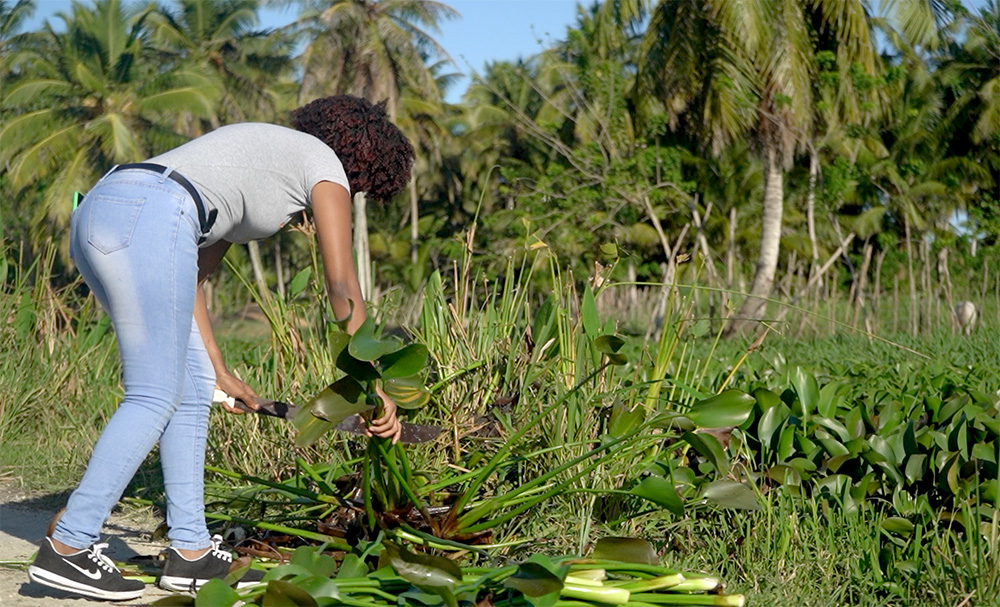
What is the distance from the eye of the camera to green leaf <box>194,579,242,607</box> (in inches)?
89.2

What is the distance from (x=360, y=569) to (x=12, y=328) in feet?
13.1

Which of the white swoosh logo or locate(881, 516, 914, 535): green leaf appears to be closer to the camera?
the white swoosh logo

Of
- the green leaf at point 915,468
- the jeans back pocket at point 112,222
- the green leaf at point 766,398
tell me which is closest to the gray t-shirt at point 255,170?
the jeans back pocket at point 112,222

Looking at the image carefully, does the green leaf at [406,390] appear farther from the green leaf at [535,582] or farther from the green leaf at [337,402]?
the green leaf at [535,582]

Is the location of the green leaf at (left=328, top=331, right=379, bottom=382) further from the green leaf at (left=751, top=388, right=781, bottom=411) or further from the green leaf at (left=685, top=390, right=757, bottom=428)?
the green leaf at (left=751, top=388, right=781, bottom=411)

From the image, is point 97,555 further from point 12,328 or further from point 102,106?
point 102,106

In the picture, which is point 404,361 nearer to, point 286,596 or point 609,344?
point 286,596

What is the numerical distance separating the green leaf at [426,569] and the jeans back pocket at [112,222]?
43.1 inches

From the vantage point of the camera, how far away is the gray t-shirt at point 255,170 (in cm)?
292

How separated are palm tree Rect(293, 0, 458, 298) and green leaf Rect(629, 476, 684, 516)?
31.5 meters

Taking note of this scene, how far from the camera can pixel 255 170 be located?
2.95 meters

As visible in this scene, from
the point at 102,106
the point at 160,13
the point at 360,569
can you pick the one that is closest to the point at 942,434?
the point at 360,569

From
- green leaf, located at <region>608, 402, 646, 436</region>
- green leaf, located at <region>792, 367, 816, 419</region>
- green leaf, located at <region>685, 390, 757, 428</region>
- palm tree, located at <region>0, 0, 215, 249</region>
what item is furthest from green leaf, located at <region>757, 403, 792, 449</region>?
palm tree, located at <region>0, 0, 215, 249</region>

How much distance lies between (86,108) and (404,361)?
3193 centimetres
